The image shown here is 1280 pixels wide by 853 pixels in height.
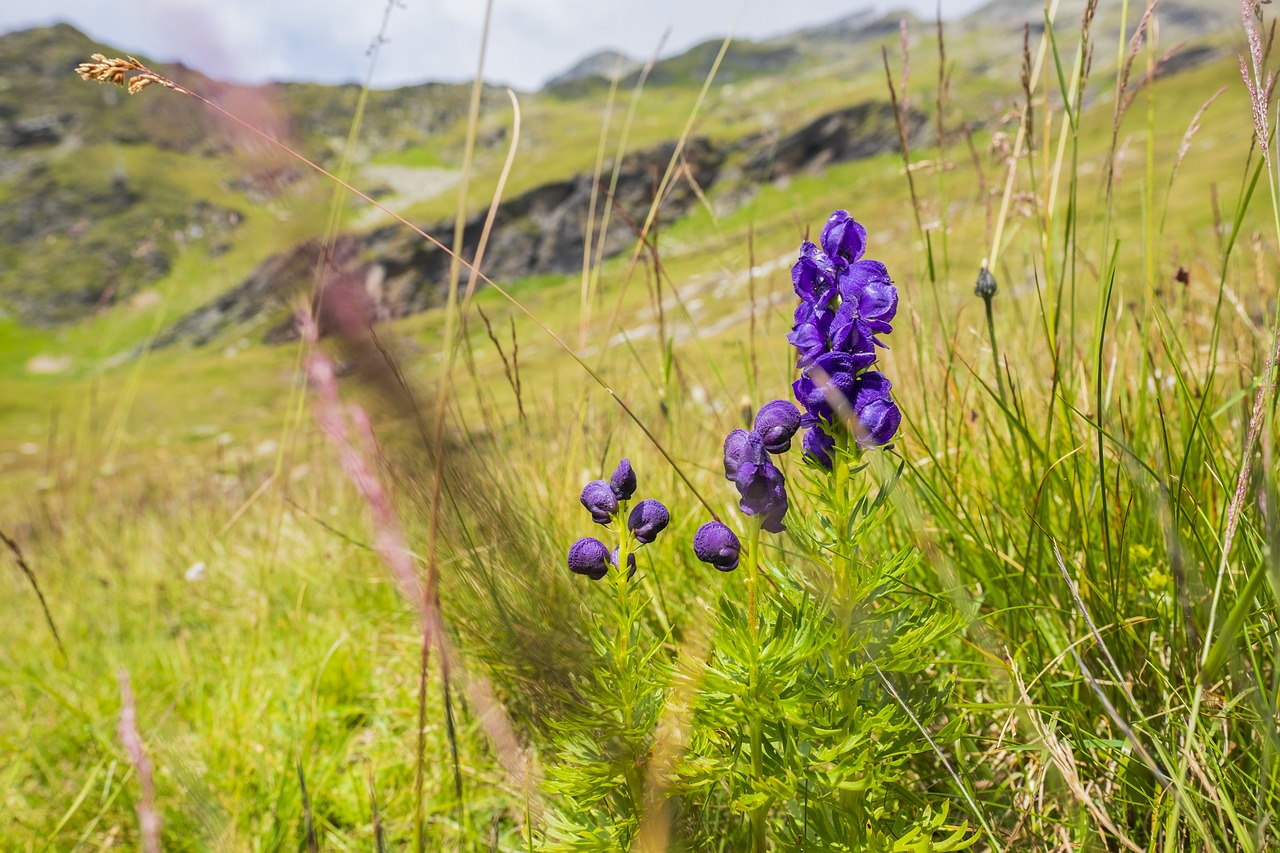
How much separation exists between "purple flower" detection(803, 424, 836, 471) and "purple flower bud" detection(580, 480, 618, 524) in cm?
31

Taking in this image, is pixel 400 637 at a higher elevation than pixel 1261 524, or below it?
below

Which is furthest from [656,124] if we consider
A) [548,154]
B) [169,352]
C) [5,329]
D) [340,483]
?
[340,483]

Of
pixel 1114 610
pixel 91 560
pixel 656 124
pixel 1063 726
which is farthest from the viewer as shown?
pixel 656 124

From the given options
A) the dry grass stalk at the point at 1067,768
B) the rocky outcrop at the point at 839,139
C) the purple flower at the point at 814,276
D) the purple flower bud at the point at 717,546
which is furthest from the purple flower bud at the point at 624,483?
the rocky outcrop at the point at 839,139

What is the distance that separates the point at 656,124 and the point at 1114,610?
91.0 meters

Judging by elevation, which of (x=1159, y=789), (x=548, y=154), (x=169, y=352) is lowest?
(x=169, y=352)

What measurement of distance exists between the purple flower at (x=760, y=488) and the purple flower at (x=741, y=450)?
0.5 inches

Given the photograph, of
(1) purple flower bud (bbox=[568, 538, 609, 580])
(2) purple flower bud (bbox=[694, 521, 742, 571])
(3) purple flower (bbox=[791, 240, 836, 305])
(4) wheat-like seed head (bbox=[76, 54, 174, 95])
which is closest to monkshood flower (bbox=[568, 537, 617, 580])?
Result: (1) purple flower bud (bbox=[568, 538, 609, 580])

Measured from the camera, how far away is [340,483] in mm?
5535

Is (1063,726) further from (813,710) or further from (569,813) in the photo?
(569,813)

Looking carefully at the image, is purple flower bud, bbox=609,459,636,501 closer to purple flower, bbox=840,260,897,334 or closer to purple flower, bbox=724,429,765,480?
purple flower, bbox=724,429,765,480

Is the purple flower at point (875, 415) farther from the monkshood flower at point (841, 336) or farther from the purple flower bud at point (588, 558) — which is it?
the purple flower bud at point (588, 558)

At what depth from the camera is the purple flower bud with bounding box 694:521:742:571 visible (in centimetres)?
113

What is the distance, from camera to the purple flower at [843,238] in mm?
1140
